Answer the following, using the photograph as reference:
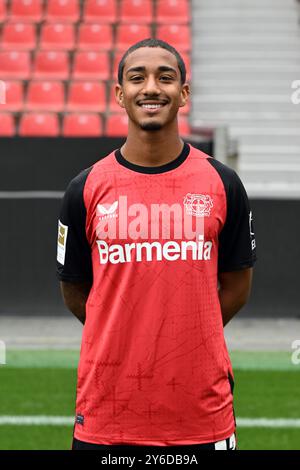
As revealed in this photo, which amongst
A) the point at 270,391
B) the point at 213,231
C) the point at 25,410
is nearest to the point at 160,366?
the point at 213,231

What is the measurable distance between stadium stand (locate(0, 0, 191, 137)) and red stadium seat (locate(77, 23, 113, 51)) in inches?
0.6

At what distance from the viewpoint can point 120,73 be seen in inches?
116

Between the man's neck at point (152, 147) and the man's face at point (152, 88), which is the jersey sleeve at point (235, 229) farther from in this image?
the man's face at point (152, 88)

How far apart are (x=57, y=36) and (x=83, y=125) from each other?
3000mm

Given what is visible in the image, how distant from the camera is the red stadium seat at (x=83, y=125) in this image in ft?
45.9

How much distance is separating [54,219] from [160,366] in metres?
8.24

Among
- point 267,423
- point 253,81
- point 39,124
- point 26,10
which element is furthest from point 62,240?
point 26,10

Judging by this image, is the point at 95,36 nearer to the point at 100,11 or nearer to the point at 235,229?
the point at 100,11

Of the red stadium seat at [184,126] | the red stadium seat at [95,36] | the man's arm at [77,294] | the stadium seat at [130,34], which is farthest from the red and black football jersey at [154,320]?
the red stadium seat at [95,36]

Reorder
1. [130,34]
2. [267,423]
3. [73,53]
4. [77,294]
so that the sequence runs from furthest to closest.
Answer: [130,34] → [73,53] → [267,423] → [77,294]

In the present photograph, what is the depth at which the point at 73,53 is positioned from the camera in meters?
16.2

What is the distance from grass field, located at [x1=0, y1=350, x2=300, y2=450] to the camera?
6453 millimetres

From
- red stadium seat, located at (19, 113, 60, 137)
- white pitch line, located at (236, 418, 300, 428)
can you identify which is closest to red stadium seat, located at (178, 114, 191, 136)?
red stadium seat, located at (19, 113, 60, 137)
